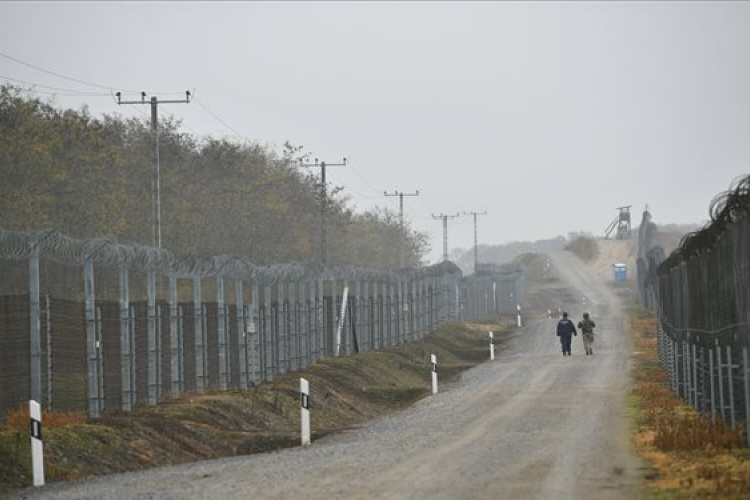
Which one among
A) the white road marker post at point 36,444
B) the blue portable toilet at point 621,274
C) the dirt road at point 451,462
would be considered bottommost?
the dirt road at point 451,462

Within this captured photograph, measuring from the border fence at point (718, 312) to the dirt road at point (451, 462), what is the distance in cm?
154

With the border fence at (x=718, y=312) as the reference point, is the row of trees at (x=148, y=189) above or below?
above

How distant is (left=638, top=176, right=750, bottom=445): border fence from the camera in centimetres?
1869

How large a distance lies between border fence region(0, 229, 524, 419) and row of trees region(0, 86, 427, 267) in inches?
190

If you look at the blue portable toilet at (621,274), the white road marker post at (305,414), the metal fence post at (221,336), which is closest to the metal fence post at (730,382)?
the white road marker post at (305,414)

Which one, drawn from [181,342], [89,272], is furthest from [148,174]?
[89,272]

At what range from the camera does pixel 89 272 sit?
23.4m

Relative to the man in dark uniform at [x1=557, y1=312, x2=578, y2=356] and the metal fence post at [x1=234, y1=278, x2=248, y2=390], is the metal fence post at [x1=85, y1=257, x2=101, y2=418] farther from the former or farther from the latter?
the man in dark uniform at [x1=557, y1=312, x2=578, y2=356]

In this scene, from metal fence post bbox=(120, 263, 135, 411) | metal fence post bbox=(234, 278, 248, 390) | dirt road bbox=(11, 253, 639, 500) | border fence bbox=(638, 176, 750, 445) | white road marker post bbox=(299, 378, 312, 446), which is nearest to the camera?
dirt road bbox=(11, 253, 639, 500)

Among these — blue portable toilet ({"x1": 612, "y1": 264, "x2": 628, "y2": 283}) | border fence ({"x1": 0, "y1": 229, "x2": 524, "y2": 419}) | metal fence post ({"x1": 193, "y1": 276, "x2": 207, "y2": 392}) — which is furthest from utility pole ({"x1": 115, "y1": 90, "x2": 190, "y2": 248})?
blue portable toilet ({"x1": 612, "y1": 264, "x2": 628, "y2": 283})

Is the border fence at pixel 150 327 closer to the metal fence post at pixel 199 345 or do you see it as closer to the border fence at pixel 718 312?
the metal fence post at pixel 199 345

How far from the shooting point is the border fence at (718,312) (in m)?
18.7

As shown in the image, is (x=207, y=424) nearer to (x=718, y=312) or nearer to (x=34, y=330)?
(x=34, y=330)

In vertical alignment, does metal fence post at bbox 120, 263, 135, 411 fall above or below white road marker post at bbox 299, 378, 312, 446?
above
